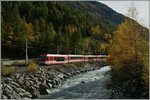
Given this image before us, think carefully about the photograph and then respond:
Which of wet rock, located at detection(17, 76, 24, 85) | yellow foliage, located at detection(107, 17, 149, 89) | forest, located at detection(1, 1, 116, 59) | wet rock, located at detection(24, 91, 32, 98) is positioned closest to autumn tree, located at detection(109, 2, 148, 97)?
yellow foliage, located at detection(107, 17, 149, 89)

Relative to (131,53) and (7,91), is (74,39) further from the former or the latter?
(7,91)

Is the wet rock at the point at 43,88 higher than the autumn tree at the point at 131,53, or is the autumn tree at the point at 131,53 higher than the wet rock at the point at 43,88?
the autumn tree at the point at 131,53

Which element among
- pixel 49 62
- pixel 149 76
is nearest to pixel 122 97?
pixel 149 76

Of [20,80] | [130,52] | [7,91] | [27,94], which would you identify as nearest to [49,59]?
[20,80]

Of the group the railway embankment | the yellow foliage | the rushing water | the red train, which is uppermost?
the yellow foliage

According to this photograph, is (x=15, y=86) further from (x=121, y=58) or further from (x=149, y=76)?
(x=149, y=76)

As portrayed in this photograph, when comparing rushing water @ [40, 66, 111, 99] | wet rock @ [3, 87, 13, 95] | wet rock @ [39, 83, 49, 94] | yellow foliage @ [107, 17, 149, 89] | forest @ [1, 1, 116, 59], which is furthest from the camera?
forest @ [1, 1, 116, 59]

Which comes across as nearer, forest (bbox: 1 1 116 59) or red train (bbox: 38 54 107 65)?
red train (bbox: 38 54 107 65)

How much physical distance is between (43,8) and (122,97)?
92309 millimetres

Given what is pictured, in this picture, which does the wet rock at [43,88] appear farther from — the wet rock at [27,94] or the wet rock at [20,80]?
the wet rock at [27,94]

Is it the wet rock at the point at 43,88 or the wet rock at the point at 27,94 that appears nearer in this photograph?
the wet rock at the point at 27,94

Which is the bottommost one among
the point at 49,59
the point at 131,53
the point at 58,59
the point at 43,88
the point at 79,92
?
the point at 79,92

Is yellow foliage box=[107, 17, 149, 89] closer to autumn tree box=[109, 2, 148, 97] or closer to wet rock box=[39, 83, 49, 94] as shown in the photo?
autumn tree box=[109, 2, 148, 97]

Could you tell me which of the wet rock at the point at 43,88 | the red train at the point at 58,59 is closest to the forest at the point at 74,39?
the red train at the point at 58,59
